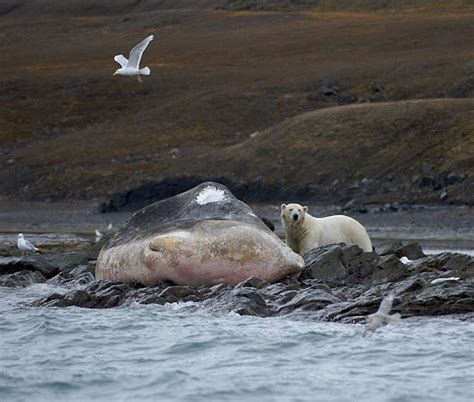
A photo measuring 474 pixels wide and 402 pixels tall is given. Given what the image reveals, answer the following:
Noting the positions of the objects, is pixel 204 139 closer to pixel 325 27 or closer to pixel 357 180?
pixel 357 180

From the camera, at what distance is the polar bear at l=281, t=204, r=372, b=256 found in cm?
1947

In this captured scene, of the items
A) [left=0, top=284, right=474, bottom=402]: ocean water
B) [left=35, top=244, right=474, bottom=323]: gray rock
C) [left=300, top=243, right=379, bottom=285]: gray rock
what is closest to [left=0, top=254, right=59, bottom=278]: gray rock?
[left=35, top=244, right=474, bottom=323]: gray rock

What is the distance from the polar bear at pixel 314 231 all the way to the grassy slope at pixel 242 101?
76.7 ft

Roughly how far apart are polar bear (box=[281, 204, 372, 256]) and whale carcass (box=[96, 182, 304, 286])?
2073 millimetres

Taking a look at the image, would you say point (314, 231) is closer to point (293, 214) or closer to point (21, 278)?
point (293, 214)

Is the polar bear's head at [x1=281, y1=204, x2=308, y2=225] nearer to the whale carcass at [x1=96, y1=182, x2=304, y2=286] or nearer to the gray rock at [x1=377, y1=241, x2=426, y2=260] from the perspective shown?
the gray rock at [x1=377, y1=241, x2=426, y2=260]

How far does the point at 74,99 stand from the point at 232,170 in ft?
79.3

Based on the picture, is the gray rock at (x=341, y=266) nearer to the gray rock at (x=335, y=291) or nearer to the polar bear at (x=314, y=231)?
the gray rock at (x=335, y=291)

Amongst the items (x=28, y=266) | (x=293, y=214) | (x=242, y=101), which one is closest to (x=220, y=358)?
(x=293, y=214)

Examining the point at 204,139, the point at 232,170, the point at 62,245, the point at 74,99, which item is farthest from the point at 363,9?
the point at 62,245

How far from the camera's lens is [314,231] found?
64.4 feet

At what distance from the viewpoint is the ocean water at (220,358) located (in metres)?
11.3

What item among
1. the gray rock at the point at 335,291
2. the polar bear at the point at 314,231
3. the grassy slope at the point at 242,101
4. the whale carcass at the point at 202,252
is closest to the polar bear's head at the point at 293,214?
the polar bear at the point at 314,231

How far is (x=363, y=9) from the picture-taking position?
317ft
